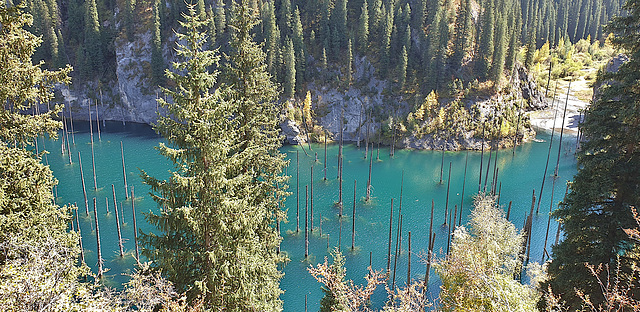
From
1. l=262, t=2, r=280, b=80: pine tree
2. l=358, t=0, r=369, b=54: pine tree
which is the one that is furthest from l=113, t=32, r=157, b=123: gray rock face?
l=358, t=0, r=369, b=54: pine tree

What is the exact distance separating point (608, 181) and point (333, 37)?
3543 inches

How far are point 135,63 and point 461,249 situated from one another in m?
104

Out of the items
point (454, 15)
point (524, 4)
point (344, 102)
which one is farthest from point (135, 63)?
point (524, 4)

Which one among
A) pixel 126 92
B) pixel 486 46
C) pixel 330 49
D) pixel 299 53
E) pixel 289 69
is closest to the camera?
pixel 289 69

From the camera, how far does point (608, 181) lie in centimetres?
1877

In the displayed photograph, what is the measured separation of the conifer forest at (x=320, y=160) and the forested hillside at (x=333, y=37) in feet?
1.77

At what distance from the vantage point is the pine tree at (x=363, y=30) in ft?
330

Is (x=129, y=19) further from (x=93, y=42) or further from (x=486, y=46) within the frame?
(x=486, y=46)

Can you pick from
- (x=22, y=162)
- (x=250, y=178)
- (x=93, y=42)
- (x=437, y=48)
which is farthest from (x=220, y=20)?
(x=22, y=162)

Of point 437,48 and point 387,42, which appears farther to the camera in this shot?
point 387,42

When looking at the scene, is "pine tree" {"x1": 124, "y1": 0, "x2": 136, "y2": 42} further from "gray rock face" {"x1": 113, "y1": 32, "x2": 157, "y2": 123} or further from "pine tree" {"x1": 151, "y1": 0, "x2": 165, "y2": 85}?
"pine tree" {"x1": 151, "y1": 0, "x2": 165, "y2": 85}

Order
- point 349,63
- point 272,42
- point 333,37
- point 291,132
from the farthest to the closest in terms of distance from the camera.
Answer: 1. point 333,37
2. point 349,63
3. point 272,42
4. point 291,132

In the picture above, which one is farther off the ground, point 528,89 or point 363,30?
point 363,30

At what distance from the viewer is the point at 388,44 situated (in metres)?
98.9
